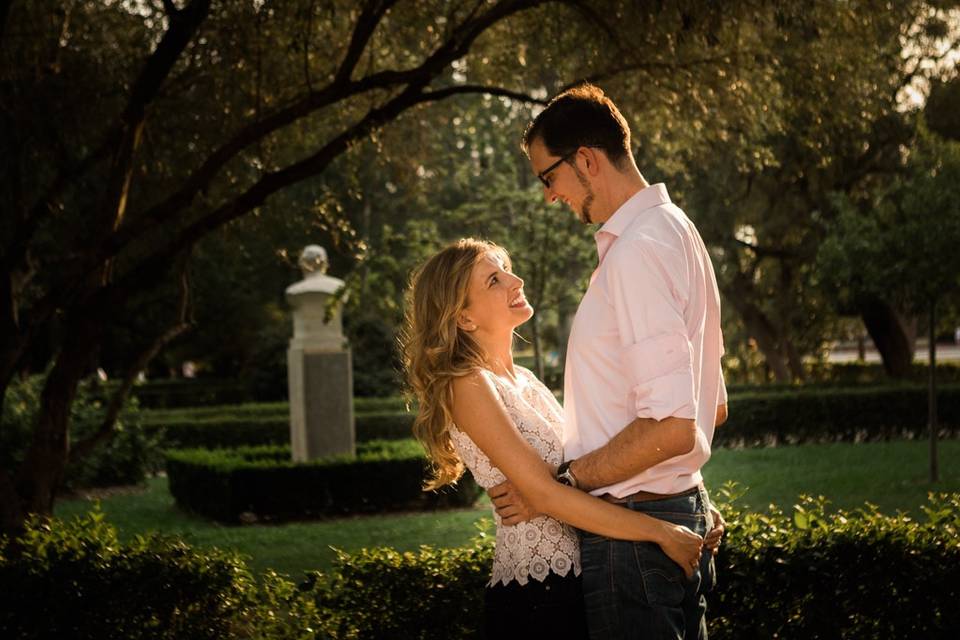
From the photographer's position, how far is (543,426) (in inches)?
118

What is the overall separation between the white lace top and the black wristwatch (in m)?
0.18

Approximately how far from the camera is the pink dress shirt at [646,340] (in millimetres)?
2402

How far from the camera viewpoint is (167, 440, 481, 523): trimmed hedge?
11938 millimetres

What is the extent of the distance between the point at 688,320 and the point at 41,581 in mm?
3344

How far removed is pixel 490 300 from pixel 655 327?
0.80 m

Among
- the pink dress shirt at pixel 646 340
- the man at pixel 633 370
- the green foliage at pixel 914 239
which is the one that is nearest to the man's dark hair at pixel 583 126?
the man at pixel 633 370

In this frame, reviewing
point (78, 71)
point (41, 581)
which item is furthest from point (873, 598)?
point (78, 71)

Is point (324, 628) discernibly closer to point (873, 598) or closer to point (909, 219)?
point (873, 598)

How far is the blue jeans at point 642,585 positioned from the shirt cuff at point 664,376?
312 millimetres

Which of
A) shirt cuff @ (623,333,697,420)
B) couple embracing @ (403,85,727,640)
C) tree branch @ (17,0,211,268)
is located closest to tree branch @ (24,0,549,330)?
tree branch @ (17,0,211,268)

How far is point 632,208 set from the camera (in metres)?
2.61

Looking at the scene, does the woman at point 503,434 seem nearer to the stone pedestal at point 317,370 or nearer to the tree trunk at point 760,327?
the stone pedestal at point 317,370

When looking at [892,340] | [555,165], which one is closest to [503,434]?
[555,165]

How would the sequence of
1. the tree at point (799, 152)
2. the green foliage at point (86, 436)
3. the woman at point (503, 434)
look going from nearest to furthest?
the woman at point (503, 434) → the tree at point (799, 152) → the green foliage at point (86, 436)
